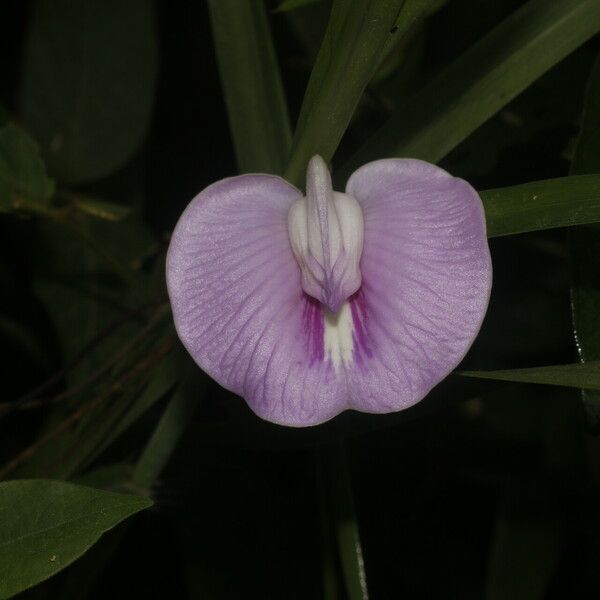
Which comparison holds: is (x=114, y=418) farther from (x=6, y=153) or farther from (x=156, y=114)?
(x=156, y=114)

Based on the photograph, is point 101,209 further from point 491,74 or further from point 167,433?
point 491,74

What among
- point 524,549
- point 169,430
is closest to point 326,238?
point 169,430

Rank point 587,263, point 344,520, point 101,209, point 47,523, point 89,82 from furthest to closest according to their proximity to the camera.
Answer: point 89,82, point 101,209, point 344,520, point 587,263, point 47,523

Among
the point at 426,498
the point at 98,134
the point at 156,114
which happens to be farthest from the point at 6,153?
the point at 426,498

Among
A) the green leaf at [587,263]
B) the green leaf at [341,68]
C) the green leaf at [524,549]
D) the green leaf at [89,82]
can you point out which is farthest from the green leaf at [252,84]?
the green leaf at [524,549]

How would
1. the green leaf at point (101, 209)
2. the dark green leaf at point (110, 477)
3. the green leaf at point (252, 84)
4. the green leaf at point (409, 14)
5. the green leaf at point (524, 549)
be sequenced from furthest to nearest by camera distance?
the green leaf at point (524, 549) < the green leaf at point (101, 209) < the dark green leaf at point (110, 477) < the green leaf at point (252, 84) < the green leaf at point (409, 14)

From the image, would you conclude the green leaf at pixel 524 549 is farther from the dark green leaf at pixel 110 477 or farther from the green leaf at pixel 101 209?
the green leaf at pixel 101 209
